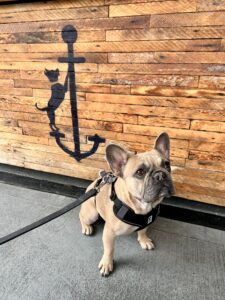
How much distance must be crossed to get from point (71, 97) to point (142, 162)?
1.22 meters

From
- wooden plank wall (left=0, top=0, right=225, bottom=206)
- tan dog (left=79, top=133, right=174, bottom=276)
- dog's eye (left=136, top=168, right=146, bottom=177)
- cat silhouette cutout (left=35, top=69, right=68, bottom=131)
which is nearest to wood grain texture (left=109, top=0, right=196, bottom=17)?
wooden plank wall (left=0, top=0, right=225, bottom=206)

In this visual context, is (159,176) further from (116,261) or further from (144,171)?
(116,261)

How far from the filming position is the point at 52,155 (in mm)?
2916

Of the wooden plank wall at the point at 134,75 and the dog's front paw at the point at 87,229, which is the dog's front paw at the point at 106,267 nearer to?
the dog's front paw at the point at 87,229

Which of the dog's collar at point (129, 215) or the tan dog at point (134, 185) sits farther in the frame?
the dog's collar at point (129, 215)

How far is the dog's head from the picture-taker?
1.62m

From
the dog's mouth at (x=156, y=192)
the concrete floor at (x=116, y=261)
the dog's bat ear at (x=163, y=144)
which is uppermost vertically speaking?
the dog's bat ear at (x=163, y=144)

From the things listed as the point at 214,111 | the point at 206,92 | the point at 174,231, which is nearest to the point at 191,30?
the point at 206,92

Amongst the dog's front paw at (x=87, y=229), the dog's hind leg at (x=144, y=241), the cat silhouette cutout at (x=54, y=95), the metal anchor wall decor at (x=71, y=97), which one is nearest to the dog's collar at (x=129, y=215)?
the dog's hind leg at (x=144, y=241)

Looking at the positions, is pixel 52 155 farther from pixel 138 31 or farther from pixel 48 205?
pixel 138 31

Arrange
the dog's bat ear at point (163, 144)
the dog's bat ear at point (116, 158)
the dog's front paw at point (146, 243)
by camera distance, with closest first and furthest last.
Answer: the dog's bat ear at point (116, 158)
the dog's bat ear at point (163, 144)
the dog's front paw at point (146, 243)

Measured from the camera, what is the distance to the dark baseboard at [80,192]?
2436 mm

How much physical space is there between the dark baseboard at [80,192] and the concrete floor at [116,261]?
83 mm

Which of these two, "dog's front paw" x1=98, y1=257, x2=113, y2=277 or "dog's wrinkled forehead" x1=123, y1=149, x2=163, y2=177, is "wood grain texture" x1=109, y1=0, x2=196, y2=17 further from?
"dog's front paw" x1=98, y1=257, x2=113, y2=277
